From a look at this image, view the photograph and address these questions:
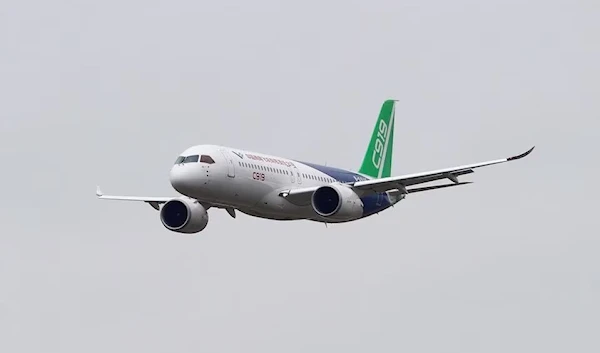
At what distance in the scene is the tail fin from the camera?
97.6 metres

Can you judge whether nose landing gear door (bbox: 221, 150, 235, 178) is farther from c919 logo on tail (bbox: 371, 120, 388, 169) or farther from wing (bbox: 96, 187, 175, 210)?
c919 logo on tail (bbox: 371, 120, 388, 169)

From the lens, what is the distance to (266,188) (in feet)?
269

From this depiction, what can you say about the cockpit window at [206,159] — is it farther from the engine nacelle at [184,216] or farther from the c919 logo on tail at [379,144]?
the c919 logo on tail at [379,144]

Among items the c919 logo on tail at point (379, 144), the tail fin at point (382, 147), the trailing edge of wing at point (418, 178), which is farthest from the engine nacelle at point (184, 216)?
the c919 logo on tail at point (379, 144)

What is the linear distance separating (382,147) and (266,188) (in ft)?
62.3

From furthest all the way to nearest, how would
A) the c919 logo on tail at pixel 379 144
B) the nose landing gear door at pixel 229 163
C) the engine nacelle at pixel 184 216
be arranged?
the c919 logo on tail at pixel 379 144
the engine nacelle at pixel 184 216
the nose landing gear door at pixel 229 163

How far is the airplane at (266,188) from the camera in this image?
260ft

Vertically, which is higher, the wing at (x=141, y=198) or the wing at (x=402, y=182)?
the wing at (x=141, y=198)

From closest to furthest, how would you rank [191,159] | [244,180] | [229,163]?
[191,159]
[229,163]
[244,180]

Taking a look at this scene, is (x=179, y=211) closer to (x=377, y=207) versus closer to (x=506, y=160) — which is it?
(x=377, y=207)

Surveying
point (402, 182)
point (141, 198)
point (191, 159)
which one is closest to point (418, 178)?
point (402, 182)

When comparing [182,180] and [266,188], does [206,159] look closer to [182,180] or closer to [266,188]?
[182,180]

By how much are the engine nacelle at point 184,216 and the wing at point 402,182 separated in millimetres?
4825

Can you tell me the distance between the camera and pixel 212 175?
259ft
